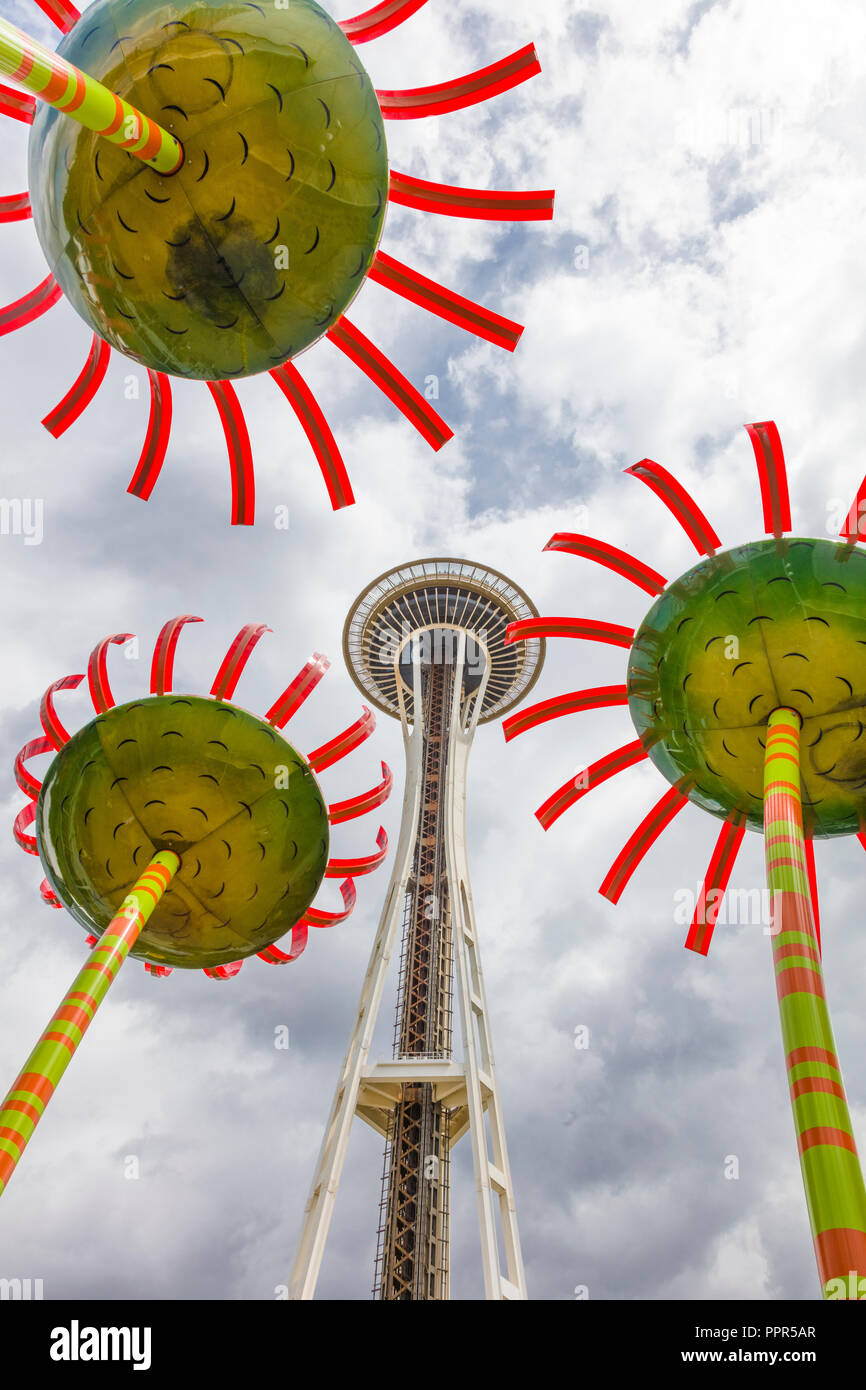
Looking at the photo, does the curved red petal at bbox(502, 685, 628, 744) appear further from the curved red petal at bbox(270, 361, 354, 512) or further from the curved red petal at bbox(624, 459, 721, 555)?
the curved red petal at bbox(270, 361, 354, 512)

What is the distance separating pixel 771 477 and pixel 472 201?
218 centimetres

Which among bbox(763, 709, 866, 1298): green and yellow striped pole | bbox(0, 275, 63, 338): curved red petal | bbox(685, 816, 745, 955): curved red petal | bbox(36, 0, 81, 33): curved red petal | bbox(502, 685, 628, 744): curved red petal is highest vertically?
bbox(36, 0, 81, 33): curved red petal

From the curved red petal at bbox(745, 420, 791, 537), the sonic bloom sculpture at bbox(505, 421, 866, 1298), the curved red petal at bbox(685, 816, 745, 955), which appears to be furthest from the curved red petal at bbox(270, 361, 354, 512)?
the curved red petal at bbox(685, 816, 745, 955)

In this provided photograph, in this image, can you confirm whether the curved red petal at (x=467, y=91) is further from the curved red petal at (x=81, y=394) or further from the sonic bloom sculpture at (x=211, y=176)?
the curved red petal at (x=81, y=394)

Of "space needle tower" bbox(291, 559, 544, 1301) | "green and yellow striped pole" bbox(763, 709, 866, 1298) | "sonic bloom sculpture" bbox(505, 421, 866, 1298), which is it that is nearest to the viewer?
"green and yellow striped pole" bbox(763, 709, 866, 1298)

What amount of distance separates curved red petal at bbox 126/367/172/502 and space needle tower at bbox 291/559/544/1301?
15.5 meters

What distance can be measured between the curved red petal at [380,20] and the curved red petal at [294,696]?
378 centimetres

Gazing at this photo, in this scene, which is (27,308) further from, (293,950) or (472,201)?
(293,950)

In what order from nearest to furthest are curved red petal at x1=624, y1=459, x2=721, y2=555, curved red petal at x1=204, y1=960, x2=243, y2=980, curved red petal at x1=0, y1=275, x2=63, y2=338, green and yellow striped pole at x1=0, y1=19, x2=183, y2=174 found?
1. green and yellow striped pole at x1=0, y1=19, x2=183, y2=174
2. curved red petal at x1=0, y1=275, x2=63, y2=338
3. curved red petal at x1=624, y1=459, x2=721, y2=555
4. curved red petal at x1=204, y1=960, x2=243, y2=980

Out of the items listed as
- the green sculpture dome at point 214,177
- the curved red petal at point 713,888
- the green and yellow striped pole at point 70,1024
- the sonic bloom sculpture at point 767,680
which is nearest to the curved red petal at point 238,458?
the green sculpture dome at point 214,177

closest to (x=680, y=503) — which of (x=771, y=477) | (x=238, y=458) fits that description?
(x=771, y=477)

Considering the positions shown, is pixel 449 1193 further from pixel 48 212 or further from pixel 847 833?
pixel 48 212

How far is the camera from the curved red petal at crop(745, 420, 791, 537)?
5.10 meters
